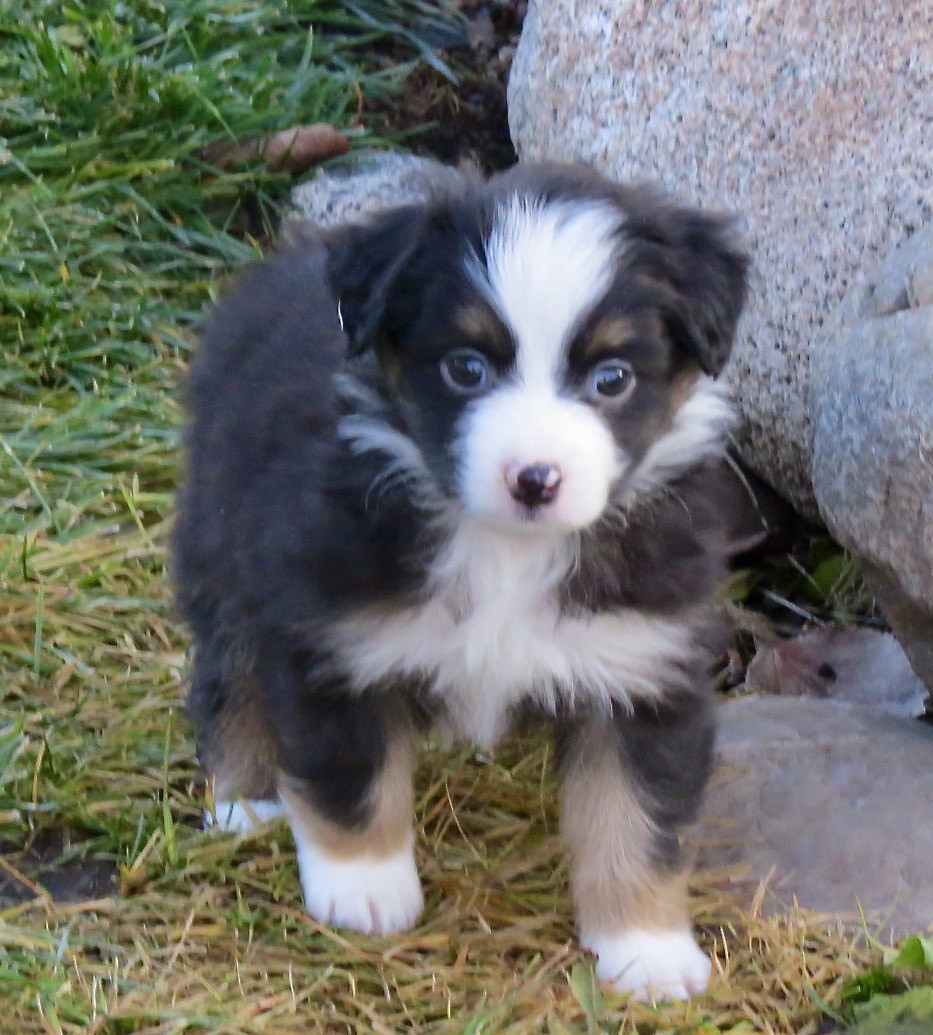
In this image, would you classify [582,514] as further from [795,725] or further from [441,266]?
[795,725]

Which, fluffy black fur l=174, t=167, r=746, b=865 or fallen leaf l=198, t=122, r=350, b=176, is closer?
fluffy black fur l=174, t=167, r=746, b=865

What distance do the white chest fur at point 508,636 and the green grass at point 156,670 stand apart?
69 cm

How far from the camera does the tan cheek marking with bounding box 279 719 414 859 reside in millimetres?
3334

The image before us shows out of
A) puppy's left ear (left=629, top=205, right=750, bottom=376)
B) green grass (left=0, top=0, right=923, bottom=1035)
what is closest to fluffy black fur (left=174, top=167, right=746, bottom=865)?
puppy's left ear (left=629, top=205, right=750, bottom=376)

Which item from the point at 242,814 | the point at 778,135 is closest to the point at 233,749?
the point at 242,814

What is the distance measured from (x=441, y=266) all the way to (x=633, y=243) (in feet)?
1.25

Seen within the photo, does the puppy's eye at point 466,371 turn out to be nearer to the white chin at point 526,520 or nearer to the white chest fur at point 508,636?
the white chin at point 526,520

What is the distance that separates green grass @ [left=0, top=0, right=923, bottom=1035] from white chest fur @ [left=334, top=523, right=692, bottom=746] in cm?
69

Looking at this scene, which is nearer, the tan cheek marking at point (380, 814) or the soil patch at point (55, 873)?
the tan cheek marking at point (380, 814)

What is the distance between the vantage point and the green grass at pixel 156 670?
3256mm

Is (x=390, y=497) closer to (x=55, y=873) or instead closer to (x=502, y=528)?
(x=502, y=528)

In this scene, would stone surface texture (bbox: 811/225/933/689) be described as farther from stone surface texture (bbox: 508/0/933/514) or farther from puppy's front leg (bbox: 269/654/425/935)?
puppy's front leg (bbox: 269/654/425/935)

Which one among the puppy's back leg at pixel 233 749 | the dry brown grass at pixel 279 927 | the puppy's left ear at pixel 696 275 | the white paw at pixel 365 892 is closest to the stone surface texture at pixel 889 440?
the puppy's left ear at pixel 696 275

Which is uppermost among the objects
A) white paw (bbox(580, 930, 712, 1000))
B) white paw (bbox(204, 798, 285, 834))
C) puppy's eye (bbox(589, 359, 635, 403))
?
puppy's eye (bbox(589, 359, 635, 403))
